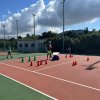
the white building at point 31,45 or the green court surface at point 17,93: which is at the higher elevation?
the white building at point 31,45

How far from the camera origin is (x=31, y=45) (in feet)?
162

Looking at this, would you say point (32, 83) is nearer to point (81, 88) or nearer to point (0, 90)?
point (0, 90)

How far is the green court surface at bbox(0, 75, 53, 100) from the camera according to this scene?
7.56m

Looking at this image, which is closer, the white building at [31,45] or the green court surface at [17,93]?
the green court surface at [17,93]

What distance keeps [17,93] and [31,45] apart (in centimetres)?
4141

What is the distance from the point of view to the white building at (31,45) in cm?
4550

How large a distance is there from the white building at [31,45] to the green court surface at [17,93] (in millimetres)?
34263

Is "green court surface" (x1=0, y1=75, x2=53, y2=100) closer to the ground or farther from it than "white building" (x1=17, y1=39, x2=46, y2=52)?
closer to the ground

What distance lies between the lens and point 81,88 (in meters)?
8.65

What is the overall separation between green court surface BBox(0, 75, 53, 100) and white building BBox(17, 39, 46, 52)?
112 ft

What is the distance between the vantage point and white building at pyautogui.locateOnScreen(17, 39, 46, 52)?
45.5m

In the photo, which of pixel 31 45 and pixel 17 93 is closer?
pixel 17 93

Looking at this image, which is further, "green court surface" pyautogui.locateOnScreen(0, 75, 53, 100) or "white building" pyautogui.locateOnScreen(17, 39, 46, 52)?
"white building" pyautogui.locateOnScreen(17, 39, 46, 52)

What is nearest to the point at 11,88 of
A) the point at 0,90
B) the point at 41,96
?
the point at 0,90
